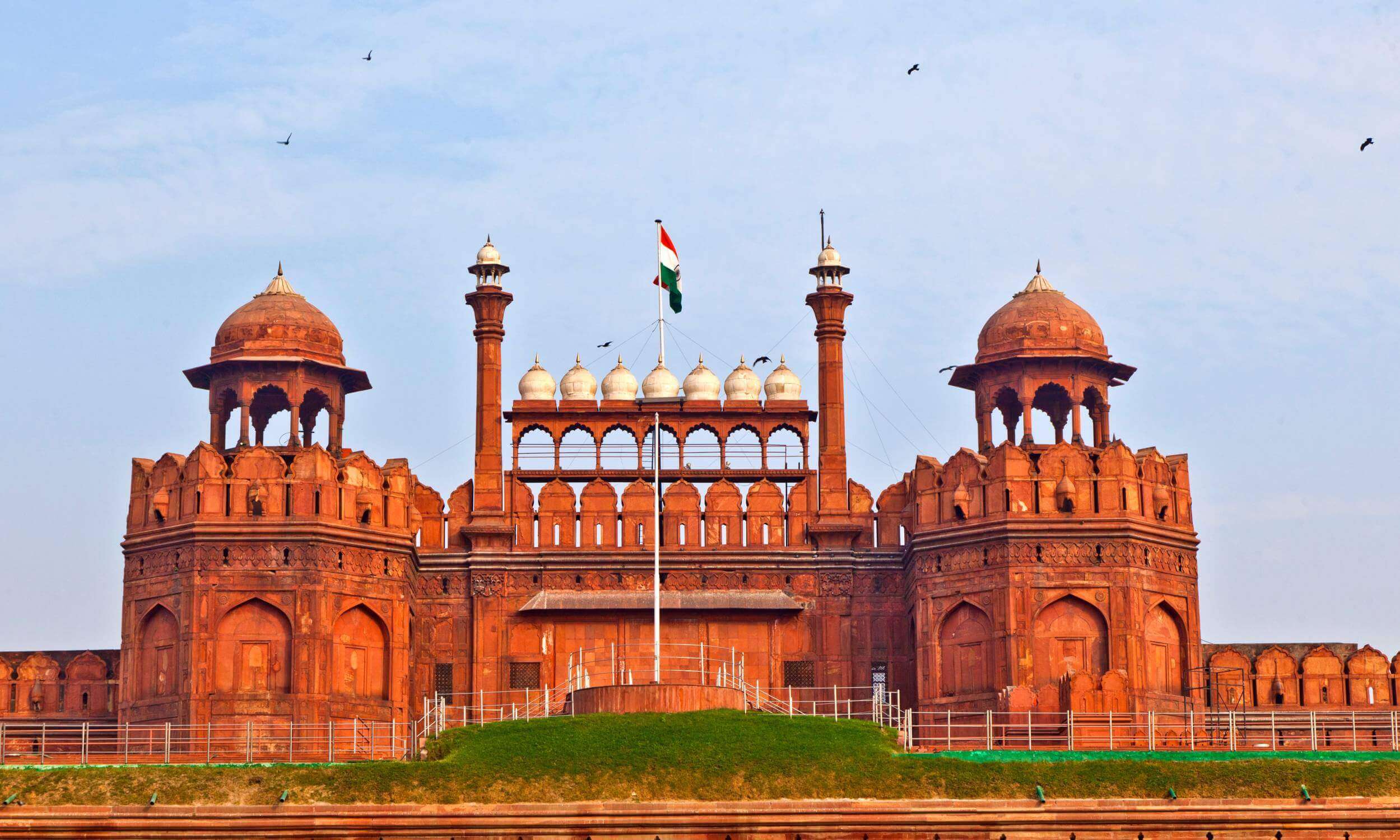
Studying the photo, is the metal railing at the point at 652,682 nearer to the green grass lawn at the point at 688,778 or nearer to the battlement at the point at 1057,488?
the battlement at the point at 1057,488

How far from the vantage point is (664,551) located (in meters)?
63.5

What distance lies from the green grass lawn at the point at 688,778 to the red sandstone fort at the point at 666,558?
6506 millimetres

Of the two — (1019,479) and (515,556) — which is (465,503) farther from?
(1019,479)

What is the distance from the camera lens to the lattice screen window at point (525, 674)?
6250 cm

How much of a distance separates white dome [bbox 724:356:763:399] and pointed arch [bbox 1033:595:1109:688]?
1118 cm

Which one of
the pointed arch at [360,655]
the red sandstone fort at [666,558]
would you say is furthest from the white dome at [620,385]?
the pointed arch at [360,655]

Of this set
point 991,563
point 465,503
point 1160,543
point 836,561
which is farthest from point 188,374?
point 1160,543

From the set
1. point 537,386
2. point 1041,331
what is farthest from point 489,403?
point 1041,331

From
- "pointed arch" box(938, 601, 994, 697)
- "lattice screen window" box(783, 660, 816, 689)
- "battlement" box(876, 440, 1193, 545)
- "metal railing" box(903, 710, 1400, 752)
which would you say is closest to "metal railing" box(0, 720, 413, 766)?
"lattice screen window" box(783, 660, 816, 689)

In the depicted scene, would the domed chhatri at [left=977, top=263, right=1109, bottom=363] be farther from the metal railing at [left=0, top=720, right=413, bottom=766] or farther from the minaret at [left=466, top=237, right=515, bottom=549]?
the metal railing at [left=0, top=720, right=413, bottom=766]

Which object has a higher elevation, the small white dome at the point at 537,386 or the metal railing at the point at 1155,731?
the small white dome at the point at 537,386

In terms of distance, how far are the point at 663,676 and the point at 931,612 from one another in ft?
23.6

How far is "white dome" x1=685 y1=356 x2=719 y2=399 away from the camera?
65688 mm

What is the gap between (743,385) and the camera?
6594 centimetres
